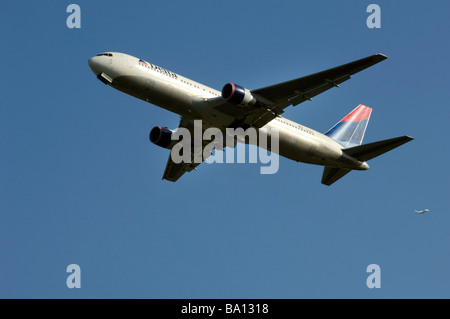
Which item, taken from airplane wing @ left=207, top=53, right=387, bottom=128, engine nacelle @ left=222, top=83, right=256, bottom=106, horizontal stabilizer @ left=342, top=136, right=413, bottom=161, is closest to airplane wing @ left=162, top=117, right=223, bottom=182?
airplane wing @ left=207, top=53, right=387, bottom=128

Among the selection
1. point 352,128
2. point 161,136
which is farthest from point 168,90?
point 352,128

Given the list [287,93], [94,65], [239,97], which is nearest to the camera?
[94,65]

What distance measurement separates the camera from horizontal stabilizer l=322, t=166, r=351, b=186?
184ft

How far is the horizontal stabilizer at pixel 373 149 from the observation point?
50.0 metres

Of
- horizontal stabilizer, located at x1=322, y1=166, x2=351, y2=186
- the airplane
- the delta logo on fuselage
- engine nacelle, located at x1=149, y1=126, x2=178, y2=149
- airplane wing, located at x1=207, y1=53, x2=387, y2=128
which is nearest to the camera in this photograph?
airplane wing, located at x1=207, y1=53, x2=387, y2=128

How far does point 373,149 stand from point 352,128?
22.6 ft

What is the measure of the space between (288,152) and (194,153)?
939 centimetres

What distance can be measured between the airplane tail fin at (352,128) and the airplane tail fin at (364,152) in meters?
2.20

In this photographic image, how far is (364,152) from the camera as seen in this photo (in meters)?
52.7

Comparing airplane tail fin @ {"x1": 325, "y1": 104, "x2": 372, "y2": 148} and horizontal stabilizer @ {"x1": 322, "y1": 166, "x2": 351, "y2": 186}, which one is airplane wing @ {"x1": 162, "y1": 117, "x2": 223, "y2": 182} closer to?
horizontal stabilizer @ {"x1": 322, "y1": 166, "x2": 351, "y2": 186}

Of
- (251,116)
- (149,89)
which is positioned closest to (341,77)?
(251,116)

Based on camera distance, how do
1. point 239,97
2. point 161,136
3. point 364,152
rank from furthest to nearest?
1. point 161,136
2. point 364,152
3. point 239,97

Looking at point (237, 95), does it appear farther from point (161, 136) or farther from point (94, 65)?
point (94, 65)

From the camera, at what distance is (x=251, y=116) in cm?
4781
